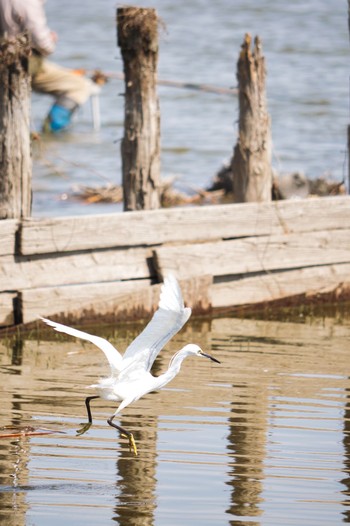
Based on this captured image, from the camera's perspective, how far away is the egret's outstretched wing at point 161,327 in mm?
6766

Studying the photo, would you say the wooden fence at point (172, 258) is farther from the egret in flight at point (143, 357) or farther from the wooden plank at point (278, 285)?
the egret in flight at point (143, 357)

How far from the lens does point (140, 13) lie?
10195 millimetres

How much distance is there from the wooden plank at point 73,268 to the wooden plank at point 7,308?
0.18 feet

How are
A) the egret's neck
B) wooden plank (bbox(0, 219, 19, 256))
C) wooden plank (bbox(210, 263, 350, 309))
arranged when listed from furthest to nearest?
wooden plank (bbox(210, 263, 350, 309)) < wooden plank (bbox(0, 219, 19, 256)) < the egret's neck

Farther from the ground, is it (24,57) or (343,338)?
(24,57)

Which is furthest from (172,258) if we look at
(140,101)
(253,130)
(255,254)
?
(253,130)

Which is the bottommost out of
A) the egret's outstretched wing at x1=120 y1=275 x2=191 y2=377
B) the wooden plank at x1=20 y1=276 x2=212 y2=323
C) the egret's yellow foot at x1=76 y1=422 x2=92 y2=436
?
the egret's yellow foot at x1=76 y1=422 x2=92 y2=436

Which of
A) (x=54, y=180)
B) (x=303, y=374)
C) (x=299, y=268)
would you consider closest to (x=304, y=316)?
(x=299, y=268)

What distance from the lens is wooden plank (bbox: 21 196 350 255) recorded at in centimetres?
965

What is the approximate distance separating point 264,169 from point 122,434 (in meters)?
4.15

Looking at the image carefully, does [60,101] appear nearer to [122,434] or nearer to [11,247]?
[11,247]

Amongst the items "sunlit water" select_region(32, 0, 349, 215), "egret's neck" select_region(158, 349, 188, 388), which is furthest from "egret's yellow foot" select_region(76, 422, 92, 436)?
"sunlit water" select_region(32, 0, 349, 215)

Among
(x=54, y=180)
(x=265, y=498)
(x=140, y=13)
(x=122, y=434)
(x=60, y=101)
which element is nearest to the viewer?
(x=265, y=498)

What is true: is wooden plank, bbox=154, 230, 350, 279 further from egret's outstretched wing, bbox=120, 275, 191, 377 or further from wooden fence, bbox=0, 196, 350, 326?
egret's outstretched wing, bbox=120, 275, 191, 377
